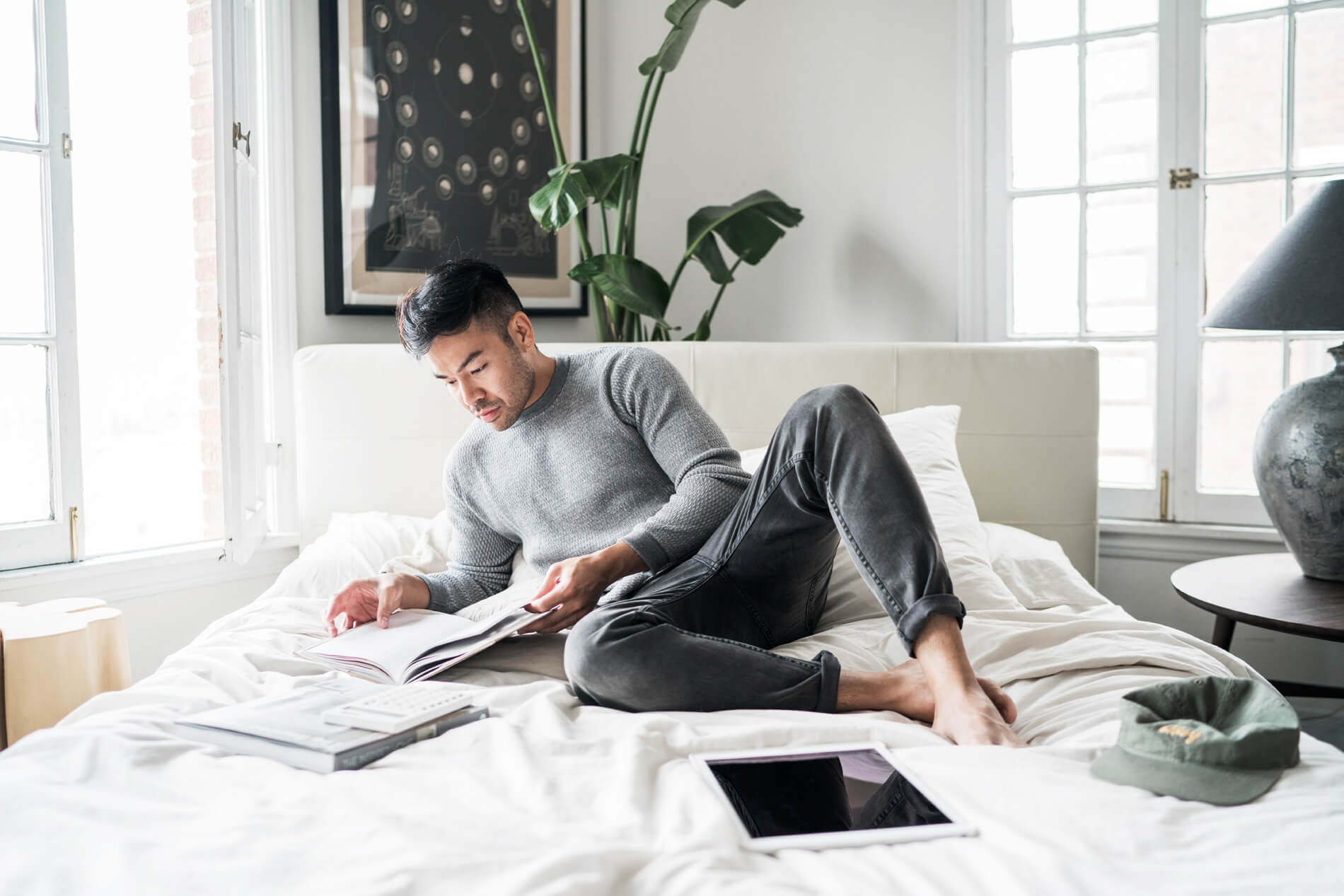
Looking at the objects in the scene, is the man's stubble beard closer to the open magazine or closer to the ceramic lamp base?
the open magazine

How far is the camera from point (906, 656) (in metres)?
1.41

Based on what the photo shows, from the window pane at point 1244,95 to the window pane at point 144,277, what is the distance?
93.0 inches

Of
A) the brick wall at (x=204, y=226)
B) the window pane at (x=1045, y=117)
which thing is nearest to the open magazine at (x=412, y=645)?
the brick wall at (x=204, y=226)

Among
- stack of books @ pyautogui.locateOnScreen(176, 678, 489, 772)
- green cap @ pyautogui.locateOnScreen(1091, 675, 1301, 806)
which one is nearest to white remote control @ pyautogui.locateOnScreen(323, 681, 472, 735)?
stack of books @ pyautogui.locateOnScreen(176, 678, 489, 772)

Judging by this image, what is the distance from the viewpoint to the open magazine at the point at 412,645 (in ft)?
4.33

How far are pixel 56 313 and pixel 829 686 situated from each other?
5.83 ft

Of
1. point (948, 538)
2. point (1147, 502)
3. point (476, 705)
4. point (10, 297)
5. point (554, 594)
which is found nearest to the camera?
point (476, 705)

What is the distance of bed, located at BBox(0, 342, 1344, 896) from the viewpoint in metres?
0.75

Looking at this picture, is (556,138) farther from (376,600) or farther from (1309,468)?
(1309,468)

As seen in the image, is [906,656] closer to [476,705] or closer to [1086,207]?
[476,705]

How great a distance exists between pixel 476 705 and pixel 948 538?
892 millimetres

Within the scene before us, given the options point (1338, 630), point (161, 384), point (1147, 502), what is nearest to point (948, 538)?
point (1338, 630)

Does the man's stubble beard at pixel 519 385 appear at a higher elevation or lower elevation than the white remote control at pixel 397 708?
higher

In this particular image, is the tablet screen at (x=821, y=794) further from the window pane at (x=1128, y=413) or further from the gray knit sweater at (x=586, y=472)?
the window pane at (x=1128, y=413)
